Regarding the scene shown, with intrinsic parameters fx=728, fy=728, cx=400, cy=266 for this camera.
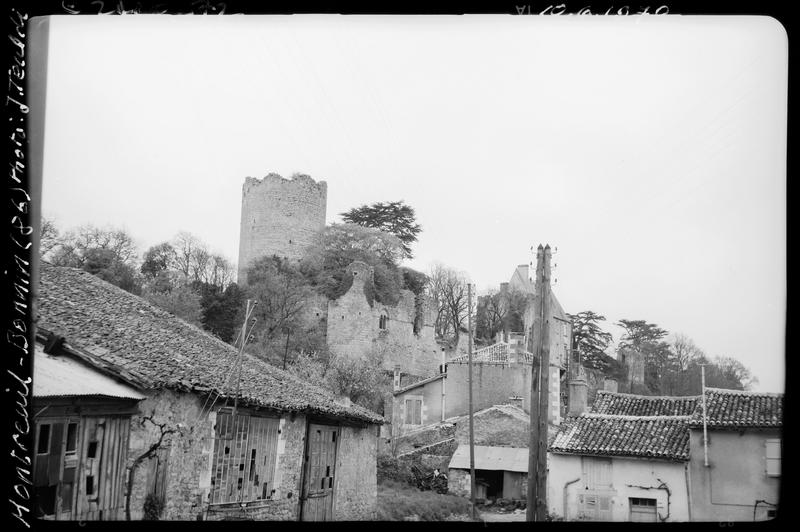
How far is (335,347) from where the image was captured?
3328 cm

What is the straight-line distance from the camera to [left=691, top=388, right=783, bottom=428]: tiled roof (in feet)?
40.1

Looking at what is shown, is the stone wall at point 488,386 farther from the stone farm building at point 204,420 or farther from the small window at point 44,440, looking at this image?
the small window at point 44,440

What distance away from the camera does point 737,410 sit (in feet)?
43.3

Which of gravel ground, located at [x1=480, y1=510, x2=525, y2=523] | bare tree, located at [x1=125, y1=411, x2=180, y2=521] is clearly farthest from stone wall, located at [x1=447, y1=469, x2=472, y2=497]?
bare tree, located at [x1=125, y1=411, x2=180, y2=521]

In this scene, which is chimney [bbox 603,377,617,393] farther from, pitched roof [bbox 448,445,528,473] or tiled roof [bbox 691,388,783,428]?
tiled roof [bbox 691,388,783,428]

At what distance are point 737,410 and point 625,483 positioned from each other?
2.45 meters

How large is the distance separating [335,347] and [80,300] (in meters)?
23.9

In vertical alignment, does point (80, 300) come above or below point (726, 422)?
above

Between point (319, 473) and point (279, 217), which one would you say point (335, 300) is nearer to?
point (279, 217)

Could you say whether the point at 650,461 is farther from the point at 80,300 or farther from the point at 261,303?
the point at 261,303

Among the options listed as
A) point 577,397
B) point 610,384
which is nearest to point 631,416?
point 577,397
